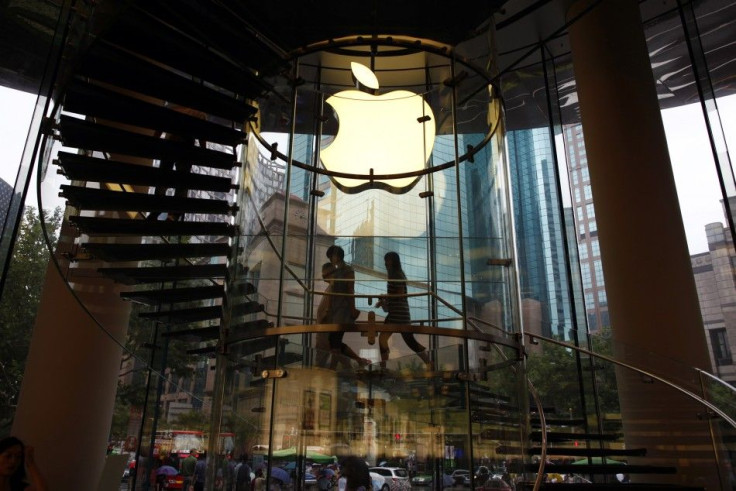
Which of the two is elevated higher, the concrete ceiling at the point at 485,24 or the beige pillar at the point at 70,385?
the concrete ceiling at the point at 485,24

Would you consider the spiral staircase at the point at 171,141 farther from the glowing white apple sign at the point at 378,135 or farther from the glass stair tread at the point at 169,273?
the glowing white apple sign at the point at 378,135

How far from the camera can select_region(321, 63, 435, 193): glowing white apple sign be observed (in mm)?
4570

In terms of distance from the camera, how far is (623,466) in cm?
411

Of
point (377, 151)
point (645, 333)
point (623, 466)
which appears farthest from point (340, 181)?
point (645, 333)

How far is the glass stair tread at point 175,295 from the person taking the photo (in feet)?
17.5

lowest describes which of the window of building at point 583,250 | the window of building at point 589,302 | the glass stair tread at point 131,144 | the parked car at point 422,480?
the parked car at point 422,480

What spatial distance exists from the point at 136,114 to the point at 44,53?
469cm

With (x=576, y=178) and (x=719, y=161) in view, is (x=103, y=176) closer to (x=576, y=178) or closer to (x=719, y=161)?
(x=719, y=161)

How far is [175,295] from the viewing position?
5523 mm

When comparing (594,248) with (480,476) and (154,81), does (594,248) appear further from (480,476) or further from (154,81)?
(154,81)

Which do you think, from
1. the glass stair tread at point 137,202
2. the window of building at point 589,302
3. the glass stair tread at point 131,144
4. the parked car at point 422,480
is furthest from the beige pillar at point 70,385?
the window of building at point 589,302

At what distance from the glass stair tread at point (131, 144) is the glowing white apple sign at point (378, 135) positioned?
98cm

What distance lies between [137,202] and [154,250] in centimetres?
57

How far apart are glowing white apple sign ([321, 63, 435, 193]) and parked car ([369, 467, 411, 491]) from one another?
2165mm
